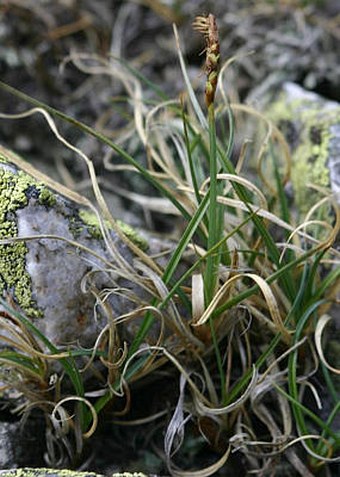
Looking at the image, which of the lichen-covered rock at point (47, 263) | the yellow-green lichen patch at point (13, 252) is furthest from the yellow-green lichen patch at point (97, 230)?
the yellow-green lichen patch at point (13, 252)

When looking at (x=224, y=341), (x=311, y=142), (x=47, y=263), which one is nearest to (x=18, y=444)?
(x=47, y=263)

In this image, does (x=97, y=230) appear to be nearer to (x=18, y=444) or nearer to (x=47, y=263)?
(x=47, y=263)

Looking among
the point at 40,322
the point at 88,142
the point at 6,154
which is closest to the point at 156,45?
the point at 88,142

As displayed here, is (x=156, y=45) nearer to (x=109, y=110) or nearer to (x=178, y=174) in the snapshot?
(x=109, y=110)

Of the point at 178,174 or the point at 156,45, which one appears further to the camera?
the point at 156,45

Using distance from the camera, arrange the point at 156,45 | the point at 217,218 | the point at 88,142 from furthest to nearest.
→ the point at 156,45 → the point at 88,142 → the point at 217,218

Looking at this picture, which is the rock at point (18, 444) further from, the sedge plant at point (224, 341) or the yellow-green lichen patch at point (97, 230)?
the yellow-green lichen patch at point (97, 230)

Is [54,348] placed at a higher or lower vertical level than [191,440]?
higher
